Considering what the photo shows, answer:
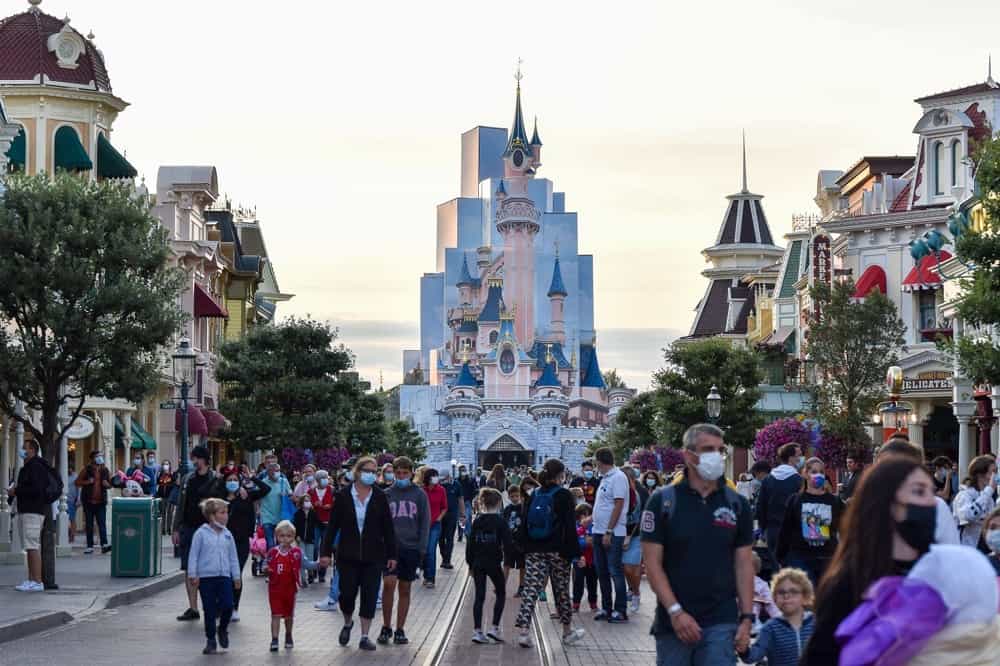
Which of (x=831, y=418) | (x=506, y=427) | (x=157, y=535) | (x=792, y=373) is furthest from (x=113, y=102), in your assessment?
(x=506, y=427)

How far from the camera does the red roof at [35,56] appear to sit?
47.1 m

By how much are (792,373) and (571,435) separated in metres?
101

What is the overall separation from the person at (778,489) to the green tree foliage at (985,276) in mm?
11747

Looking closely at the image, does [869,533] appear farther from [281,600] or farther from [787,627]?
[281,600]

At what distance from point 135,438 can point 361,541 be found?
36175 millimetres

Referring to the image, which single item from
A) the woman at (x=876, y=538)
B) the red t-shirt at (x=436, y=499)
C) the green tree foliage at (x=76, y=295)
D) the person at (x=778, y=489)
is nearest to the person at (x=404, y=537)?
the person at (x=778, y=489)

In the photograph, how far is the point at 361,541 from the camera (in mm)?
16188

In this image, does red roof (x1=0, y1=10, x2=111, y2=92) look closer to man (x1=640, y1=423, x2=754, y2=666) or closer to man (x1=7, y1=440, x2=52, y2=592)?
man (x1=7, y1=440, x2=52, y2=592)

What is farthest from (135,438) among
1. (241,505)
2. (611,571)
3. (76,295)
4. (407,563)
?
(407,563)

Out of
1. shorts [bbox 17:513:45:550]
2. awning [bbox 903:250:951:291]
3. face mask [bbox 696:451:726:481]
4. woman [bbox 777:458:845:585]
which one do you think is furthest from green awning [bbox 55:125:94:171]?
face mask [bbox 696:451:726:481]

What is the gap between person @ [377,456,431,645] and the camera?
663 inches

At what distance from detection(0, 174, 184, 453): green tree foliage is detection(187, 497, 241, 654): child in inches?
316

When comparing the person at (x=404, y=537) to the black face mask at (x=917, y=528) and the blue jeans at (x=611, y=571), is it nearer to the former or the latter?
the blue jeans at (x=611, y=571)

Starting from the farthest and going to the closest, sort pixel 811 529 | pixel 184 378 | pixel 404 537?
1. pixel 184 378
2. pixel 404 537
3. pixel 811 529
